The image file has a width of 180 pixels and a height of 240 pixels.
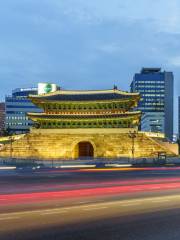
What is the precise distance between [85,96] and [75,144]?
1075 cm

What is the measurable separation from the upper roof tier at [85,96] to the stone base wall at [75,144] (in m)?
6.62

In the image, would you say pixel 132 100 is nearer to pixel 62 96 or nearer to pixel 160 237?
pixel 62 96

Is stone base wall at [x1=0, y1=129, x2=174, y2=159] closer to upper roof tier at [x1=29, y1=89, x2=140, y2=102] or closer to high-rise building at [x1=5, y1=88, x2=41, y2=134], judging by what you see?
upper roof tier at [x1=29, y1=89, x2=140, y2=102]

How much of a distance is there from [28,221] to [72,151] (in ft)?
276

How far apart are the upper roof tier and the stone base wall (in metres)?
6.62

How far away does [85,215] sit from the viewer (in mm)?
16750

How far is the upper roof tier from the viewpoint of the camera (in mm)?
99250

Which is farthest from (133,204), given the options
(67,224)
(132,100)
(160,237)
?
(132,100)

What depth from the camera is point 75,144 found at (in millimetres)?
100125

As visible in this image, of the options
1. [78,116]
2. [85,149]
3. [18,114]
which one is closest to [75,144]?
[85,149]

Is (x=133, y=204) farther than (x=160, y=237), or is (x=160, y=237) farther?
(x=133, y=204)

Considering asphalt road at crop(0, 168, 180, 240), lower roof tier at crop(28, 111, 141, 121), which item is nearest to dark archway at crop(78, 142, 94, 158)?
lower roof tier at crop(28, 111, 141, 121)

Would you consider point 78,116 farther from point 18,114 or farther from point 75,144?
point 18,114

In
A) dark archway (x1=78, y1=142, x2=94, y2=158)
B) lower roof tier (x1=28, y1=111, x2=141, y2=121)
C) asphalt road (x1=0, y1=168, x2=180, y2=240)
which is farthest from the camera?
dark archway (x1=78, y1=142, x2=94, y2=158)
